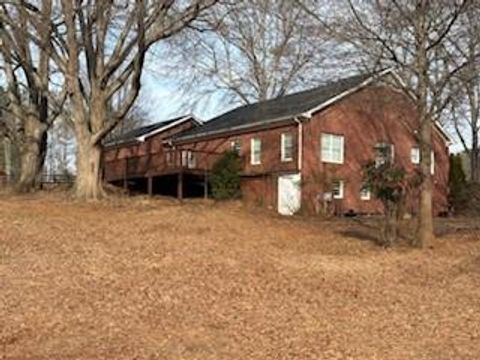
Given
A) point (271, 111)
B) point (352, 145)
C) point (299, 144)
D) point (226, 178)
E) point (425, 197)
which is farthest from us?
point (271, 111)

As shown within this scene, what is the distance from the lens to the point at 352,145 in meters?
36.6

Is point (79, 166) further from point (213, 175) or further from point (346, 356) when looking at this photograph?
point (346, 356)

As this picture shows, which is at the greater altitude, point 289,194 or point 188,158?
point 188,158

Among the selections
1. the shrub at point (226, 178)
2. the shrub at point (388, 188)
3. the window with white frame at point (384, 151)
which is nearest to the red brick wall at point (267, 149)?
Answer: the shrub at point (226, 178)

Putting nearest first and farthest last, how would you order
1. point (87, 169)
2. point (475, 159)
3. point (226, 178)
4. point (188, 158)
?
point (87, 169), point (226, 178), point (188, 158), point (475, 159)

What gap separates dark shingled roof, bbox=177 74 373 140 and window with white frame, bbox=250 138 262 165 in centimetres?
103

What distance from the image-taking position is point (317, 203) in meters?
34.4

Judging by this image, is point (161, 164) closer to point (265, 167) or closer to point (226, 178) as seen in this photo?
point (226, 178)

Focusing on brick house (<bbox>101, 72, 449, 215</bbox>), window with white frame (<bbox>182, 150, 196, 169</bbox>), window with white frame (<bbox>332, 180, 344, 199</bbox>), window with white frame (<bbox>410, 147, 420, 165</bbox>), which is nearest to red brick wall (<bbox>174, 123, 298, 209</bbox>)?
brick house (<bbox>101, 72, 449, 215</bbox>)

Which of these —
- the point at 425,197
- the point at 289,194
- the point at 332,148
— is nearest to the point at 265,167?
the point at 289,194

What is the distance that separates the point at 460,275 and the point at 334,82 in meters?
6.87

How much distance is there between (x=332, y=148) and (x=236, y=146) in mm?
5146

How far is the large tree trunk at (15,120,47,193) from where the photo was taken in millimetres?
30812

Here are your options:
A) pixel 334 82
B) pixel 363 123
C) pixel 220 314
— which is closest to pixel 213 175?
pixel 363 123
